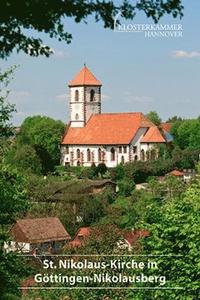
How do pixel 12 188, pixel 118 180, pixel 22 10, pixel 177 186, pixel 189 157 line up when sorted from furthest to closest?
pixel 189 157, pixel 118 180, pixel 177 186, pixel 12 188, pixel 22 10

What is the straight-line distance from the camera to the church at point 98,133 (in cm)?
5334

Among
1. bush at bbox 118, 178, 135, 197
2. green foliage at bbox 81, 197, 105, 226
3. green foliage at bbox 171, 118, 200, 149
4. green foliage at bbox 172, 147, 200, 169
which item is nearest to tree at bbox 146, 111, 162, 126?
green foliage at bbox 171, 118, 200, 149

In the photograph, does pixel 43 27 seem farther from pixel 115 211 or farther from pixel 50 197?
pixel 50 197

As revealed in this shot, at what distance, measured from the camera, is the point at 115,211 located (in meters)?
29.8

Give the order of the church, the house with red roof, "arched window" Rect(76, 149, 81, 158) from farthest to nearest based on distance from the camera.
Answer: "arched window" Rect(76, 149, 81, 158), the church, the house with red roof

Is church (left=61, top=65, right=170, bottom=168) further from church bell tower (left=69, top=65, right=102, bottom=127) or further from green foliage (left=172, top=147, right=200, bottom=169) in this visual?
green foliage (left=172, top=147, right=200, bottom=169)

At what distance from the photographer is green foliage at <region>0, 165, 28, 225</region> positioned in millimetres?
8344

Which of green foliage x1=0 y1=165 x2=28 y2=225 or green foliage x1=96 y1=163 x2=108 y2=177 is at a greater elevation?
green foliage x1=0 y1=165 x2=28 y2=225

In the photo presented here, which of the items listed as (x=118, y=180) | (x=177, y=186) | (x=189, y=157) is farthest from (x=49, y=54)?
(x=189, y=157)

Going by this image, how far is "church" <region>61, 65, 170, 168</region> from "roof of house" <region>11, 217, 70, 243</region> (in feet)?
87.1

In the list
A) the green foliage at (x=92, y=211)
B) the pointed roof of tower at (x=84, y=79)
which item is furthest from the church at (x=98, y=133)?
the green foliage at (x=92, y=211)

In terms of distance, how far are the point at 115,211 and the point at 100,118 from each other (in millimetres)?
27182

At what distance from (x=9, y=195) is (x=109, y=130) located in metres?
46.4

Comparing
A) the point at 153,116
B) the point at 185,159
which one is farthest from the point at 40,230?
the point at 153,116
